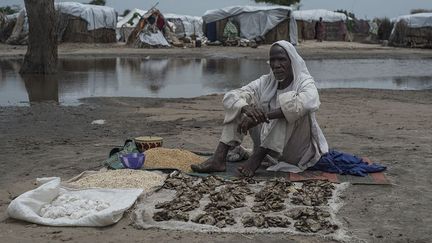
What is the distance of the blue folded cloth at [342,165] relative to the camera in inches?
190

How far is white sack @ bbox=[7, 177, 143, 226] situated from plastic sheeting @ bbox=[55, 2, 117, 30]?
2657cm

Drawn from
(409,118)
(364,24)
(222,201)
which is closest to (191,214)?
(222,201)

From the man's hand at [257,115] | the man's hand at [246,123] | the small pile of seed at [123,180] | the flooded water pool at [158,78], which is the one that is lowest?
the flooded water pool at [158,78]

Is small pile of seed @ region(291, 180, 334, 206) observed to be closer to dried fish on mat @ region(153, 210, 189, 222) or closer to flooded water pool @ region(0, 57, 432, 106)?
dried fish on mat @ region(153, 210, 189, 222)

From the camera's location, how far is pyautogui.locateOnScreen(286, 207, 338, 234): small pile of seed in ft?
11.6

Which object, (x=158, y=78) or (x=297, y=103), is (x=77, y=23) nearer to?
(x=158, y=78)

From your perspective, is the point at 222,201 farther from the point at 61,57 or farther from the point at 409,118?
the point at 61,57

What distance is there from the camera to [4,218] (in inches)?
149

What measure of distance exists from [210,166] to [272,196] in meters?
0.86

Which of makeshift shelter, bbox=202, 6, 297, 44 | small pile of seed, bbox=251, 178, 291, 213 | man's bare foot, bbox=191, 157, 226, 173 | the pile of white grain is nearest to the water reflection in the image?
man's bare foot, bbox=191, 157, 226, 173

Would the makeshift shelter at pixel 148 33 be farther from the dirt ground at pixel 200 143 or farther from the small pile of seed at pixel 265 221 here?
the small pile of seed at pixel 265 221

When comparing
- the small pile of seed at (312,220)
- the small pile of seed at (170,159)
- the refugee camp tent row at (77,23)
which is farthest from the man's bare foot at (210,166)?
the refugee camp tent row at (77,23)

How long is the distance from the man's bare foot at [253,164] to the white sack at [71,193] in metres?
0.93

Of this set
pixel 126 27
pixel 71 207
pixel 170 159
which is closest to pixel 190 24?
pixel 126 27
